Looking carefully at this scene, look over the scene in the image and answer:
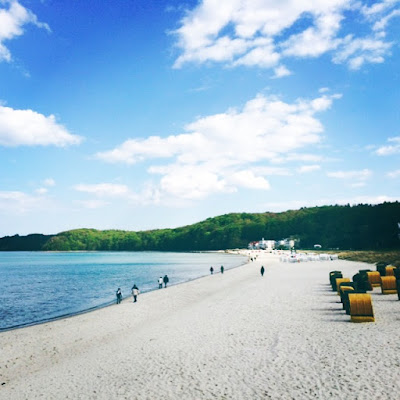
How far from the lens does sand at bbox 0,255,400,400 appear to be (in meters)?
9.95

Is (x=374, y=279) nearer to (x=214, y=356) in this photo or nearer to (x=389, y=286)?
(x=389, y=286)

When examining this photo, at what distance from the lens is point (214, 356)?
1294cm

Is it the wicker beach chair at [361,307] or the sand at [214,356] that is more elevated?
the wicker beach chair at [361,307]

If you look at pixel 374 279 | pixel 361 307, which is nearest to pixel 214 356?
pixel 361 307

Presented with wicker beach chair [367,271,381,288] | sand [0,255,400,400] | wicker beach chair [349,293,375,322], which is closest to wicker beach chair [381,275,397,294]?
sand [0,255,400,400]

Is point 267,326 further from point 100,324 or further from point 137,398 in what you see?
point 100,324

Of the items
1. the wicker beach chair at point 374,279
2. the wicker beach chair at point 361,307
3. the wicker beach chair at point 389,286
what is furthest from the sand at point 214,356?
the wicker beach chair at point 374,279

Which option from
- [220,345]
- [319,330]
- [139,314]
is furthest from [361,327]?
[139,314]

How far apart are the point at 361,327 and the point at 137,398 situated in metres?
11.4

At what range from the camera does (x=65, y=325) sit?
73.5 ft

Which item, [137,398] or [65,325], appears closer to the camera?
[137,398]

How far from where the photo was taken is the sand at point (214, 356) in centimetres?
995

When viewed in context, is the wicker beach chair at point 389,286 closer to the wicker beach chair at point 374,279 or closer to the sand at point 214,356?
the sand at point 214,356

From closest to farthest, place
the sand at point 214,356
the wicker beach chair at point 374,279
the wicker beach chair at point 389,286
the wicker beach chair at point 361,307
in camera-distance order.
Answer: the sand at point 214,356, the wicker beach chair at point 361,307, the wicker beach chair at point 389,286, the wicker beach chair at point 374,279
